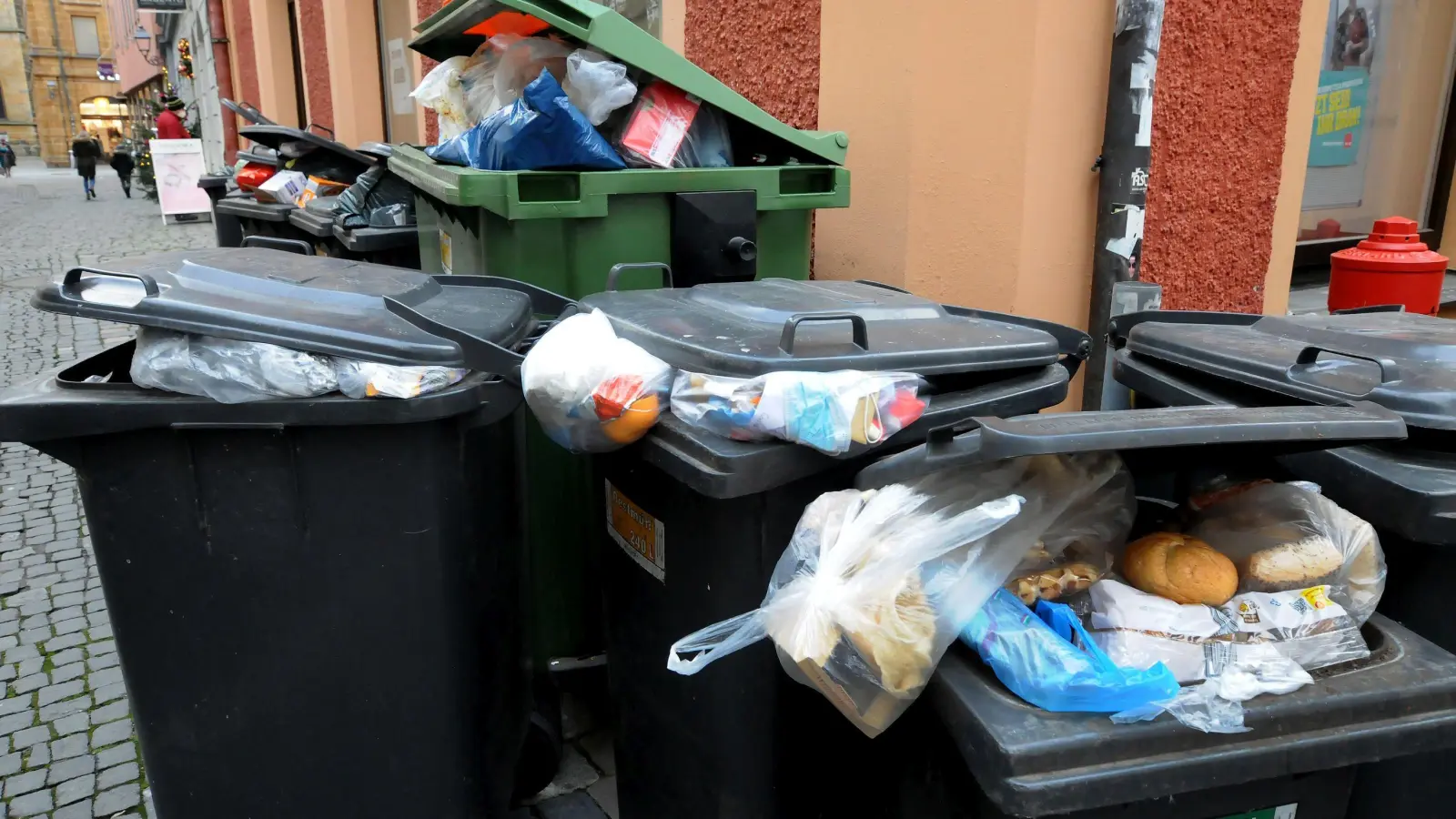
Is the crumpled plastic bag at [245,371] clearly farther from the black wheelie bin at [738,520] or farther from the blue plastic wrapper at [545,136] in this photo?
the blue plastic wrapper at [545,136]

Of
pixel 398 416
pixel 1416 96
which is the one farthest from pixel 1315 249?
pixel 398 416

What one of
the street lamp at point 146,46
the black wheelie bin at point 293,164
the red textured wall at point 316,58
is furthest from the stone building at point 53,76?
the black wheelie bin at point 293,164

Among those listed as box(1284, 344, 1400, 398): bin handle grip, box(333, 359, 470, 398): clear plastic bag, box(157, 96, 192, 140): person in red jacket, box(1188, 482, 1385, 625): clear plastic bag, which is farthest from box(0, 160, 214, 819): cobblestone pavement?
box(157, 96, 192, 140): person in red jacket

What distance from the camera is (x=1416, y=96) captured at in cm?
493

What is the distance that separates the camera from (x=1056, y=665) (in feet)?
3.85

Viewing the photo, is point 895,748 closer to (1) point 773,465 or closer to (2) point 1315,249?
(1) point 773,465

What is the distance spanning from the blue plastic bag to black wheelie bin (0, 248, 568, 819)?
95 centimetres

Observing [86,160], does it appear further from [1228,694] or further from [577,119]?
[1228,694]

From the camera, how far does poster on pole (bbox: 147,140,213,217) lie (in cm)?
1488

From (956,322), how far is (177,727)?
5.31 ft

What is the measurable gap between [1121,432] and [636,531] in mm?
889

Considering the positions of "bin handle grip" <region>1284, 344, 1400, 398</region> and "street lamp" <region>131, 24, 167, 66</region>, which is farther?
"street lamp" <region>131, 24, 167, 66</region>

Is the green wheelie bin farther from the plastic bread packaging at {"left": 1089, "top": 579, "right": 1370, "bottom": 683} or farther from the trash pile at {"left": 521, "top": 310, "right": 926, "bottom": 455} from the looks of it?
the plastic bread packaging at {"left": 1089, "top": 579, "right": 1370, "bottom": 683}

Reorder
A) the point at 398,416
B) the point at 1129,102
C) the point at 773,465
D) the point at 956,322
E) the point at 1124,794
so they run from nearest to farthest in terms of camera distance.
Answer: the point at 1124,794, the point at 773,465, the point at 398,416, the point at 956,322, the point at 1129,102
